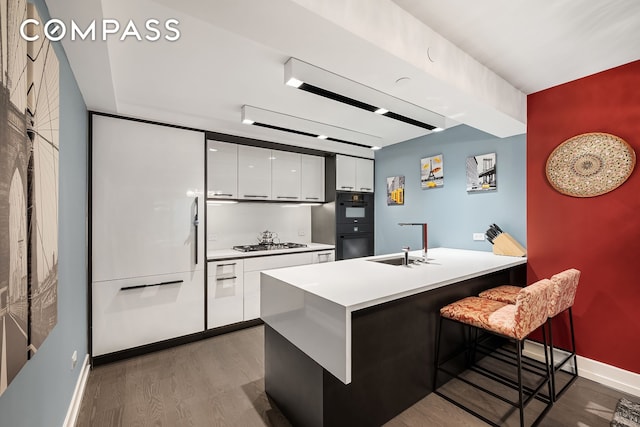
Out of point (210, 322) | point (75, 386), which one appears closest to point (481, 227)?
point (210, 322)

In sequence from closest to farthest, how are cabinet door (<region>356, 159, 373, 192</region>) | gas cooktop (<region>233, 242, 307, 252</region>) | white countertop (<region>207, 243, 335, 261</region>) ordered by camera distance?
white countertop (<region>207, 243, 335, 261</region>), gas cooktop (<region>233, 242, 307, 252</region>), cabinet door (<region>356, 159, 373, 192</region>)

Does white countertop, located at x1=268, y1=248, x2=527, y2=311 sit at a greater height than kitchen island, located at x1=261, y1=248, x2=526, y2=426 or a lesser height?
greater

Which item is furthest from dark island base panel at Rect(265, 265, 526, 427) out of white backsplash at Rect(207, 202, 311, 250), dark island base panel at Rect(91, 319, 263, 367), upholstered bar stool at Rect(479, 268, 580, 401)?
white backsplash at Rect(207, 202, 311, 250)

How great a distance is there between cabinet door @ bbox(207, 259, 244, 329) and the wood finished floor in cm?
57

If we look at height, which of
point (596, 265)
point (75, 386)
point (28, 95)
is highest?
point (28, 95)

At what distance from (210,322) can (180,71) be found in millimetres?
2601

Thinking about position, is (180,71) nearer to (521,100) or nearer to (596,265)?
(521,100)

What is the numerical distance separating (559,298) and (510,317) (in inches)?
19.0

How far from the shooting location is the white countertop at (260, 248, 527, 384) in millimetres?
1426

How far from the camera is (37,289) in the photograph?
1.10 meters

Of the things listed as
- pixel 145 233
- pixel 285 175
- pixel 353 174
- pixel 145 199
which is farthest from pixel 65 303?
pixel 353 174

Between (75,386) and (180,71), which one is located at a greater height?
(180,71)

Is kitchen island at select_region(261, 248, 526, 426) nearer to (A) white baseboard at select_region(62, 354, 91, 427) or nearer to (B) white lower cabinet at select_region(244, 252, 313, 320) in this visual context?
(A) white baseboard at select_region(62, 354, 91, 427)

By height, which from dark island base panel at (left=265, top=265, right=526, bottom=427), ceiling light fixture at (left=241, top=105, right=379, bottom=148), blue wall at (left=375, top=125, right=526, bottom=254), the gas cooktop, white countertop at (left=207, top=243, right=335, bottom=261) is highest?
ceiling light fixture at (left=241, top=105, right=379, bottom=148)
